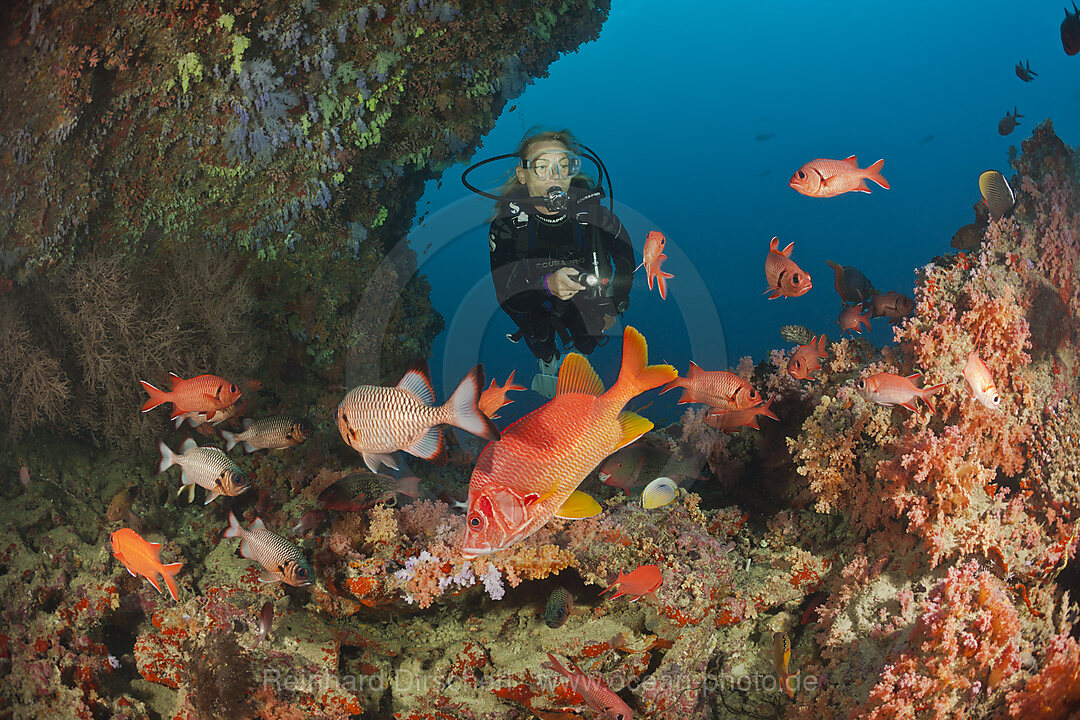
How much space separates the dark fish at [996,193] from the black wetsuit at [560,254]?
8.09ft

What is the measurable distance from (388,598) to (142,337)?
384 cm

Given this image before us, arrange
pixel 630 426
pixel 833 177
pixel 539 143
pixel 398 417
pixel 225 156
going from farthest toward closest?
pixel 225 156 → pixel 539 143 → pixel 833 177 → pixel 398 417 → pixel 630 426

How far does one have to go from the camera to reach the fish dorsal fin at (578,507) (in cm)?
184

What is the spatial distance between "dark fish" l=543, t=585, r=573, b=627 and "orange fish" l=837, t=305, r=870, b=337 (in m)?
3.02

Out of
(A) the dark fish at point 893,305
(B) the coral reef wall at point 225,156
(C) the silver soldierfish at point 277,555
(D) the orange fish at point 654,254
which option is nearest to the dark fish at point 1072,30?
(A) the dark fish at point 893,305

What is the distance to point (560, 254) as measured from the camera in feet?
15.9

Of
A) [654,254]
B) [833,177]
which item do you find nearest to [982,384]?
[833,177]

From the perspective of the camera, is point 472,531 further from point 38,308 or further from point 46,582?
point 38,308

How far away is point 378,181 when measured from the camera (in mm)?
6328

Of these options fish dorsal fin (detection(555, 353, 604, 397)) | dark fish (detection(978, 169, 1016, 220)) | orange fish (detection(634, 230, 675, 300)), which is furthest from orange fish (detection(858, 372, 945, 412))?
dark fish (detection(978, 169, 1016, 220))

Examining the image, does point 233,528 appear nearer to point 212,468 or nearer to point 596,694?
point 212,468

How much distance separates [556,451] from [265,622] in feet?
9.00

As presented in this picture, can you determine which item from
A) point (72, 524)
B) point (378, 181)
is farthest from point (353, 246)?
point (72, 524)

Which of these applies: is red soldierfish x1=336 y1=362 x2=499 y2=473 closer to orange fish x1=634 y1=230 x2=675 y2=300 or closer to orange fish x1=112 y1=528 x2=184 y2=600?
orange fish x1=112 y1=528 x2=184 y2=600
